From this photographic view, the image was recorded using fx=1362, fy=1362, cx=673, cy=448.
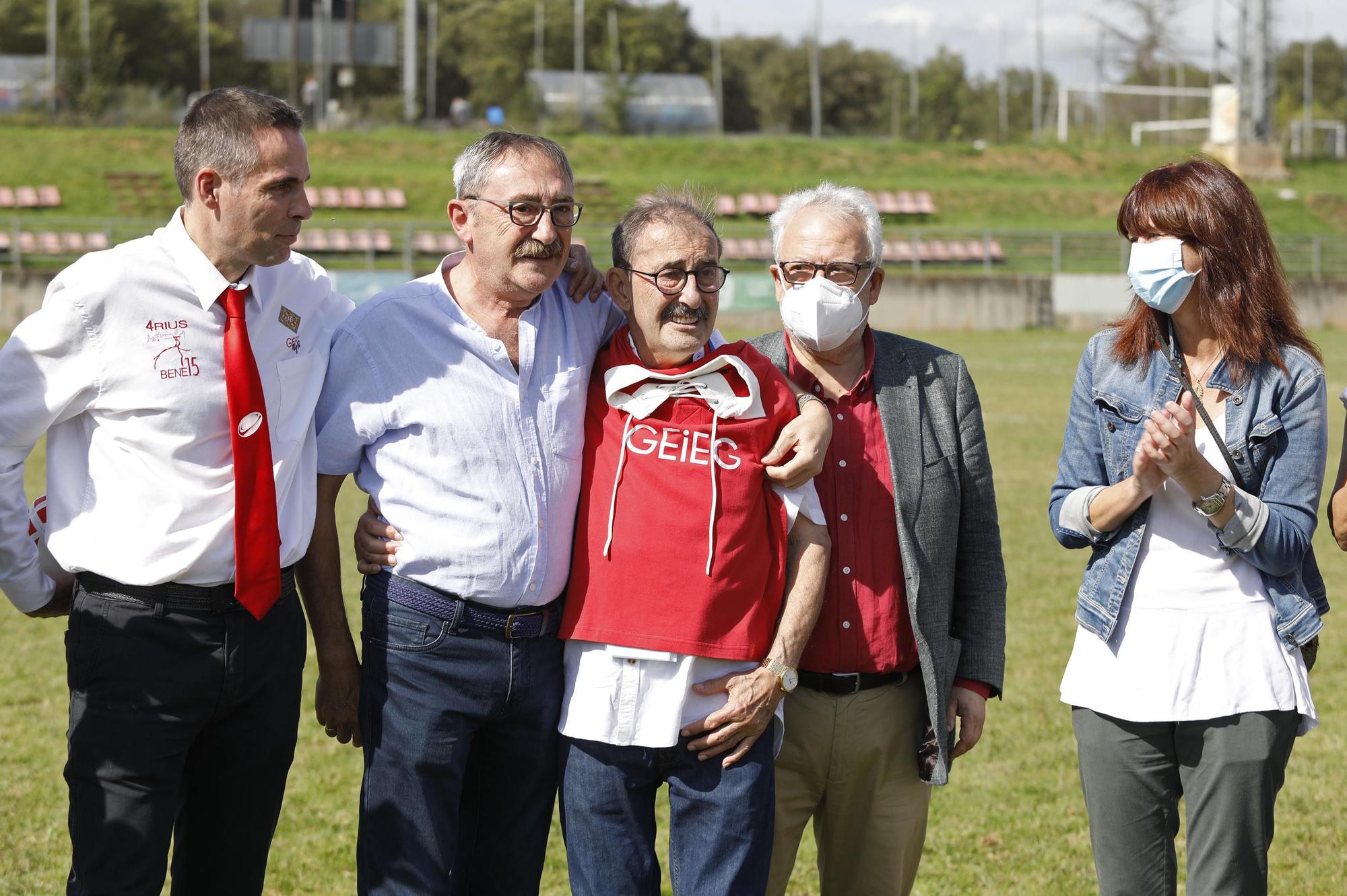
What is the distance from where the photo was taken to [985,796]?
559 cm

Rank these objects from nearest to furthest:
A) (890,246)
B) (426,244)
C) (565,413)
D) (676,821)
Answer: (676,821) → (565,413) → (426,244) → (890,246)

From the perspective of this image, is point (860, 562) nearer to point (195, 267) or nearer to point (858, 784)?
point (858, 784)

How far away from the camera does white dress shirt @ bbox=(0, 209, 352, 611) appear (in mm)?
3129

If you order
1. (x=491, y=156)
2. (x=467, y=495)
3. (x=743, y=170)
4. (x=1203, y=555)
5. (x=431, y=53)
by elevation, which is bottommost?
(x=1203, y=555)

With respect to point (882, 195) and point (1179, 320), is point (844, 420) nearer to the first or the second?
point (1179, 320)

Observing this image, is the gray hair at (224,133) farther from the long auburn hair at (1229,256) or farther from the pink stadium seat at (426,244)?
the pink stadium seat at (426,244)

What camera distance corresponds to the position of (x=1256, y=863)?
3215 mm

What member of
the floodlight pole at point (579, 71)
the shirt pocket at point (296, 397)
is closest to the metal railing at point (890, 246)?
the floodlight pole at point (579, 71)

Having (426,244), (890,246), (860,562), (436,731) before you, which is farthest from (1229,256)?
(890,246)

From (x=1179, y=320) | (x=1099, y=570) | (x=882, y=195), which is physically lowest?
(x=1099, y=570)

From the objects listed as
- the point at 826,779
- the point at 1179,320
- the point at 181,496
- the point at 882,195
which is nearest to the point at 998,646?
the point at 826,779

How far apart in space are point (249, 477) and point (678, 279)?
1.11m

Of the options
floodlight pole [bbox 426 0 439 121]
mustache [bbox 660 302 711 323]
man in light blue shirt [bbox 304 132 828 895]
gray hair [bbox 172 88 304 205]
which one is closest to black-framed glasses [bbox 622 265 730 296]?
mustache [bbox 660 302 711 323]

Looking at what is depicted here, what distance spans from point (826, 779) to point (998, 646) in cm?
57
